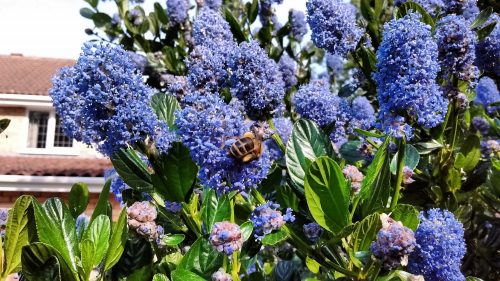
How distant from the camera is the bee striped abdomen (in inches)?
58.8

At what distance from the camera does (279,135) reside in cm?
259

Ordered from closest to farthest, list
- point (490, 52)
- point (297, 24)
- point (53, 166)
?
point (490, 52) < point (297, 24) < point (53, 166)

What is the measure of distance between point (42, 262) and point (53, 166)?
950 centimetres

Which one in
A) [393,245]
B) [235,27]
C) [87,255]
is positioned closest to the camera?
[393,245]

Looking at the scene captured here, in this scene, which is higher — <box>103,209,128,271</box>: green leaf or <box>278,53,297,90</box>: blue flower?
<box>278,53,297,90</box>: blue flower

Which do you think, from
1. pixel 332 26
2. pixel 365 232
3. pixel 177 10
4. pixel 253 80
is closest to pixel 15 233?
pixel 253 80

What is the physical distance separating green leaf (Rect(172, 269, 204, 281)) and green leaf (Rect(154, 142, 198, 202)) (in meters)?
0.25

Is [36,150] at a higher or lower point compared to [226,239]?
lower

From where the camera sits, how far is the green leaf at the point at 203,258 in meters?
1.60

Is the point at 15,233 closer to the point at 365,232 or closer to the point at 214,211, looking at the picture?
the point at 214,211

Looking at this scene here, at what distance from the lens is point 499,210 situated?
3.06m

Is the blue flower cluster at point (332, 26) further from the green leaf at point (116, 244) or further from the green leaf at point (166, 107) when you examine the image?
the green leaf at point (116, 244)

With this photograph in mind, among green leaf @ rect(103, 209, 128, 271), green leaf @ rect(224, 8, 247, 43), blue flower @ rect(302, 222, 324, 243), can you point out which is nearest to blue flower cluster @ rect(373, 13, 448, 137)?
blue flower @ rect(302, 222, 324, 243)

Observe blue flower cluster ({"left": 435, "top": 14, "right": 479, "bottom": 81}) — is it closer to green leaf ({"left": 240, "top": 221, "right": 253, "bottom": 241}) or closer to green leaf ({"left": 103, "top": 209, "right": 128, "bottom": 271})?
green leaf ({"left": 240, "top": 221, "right": 253, "bottom": 241})
